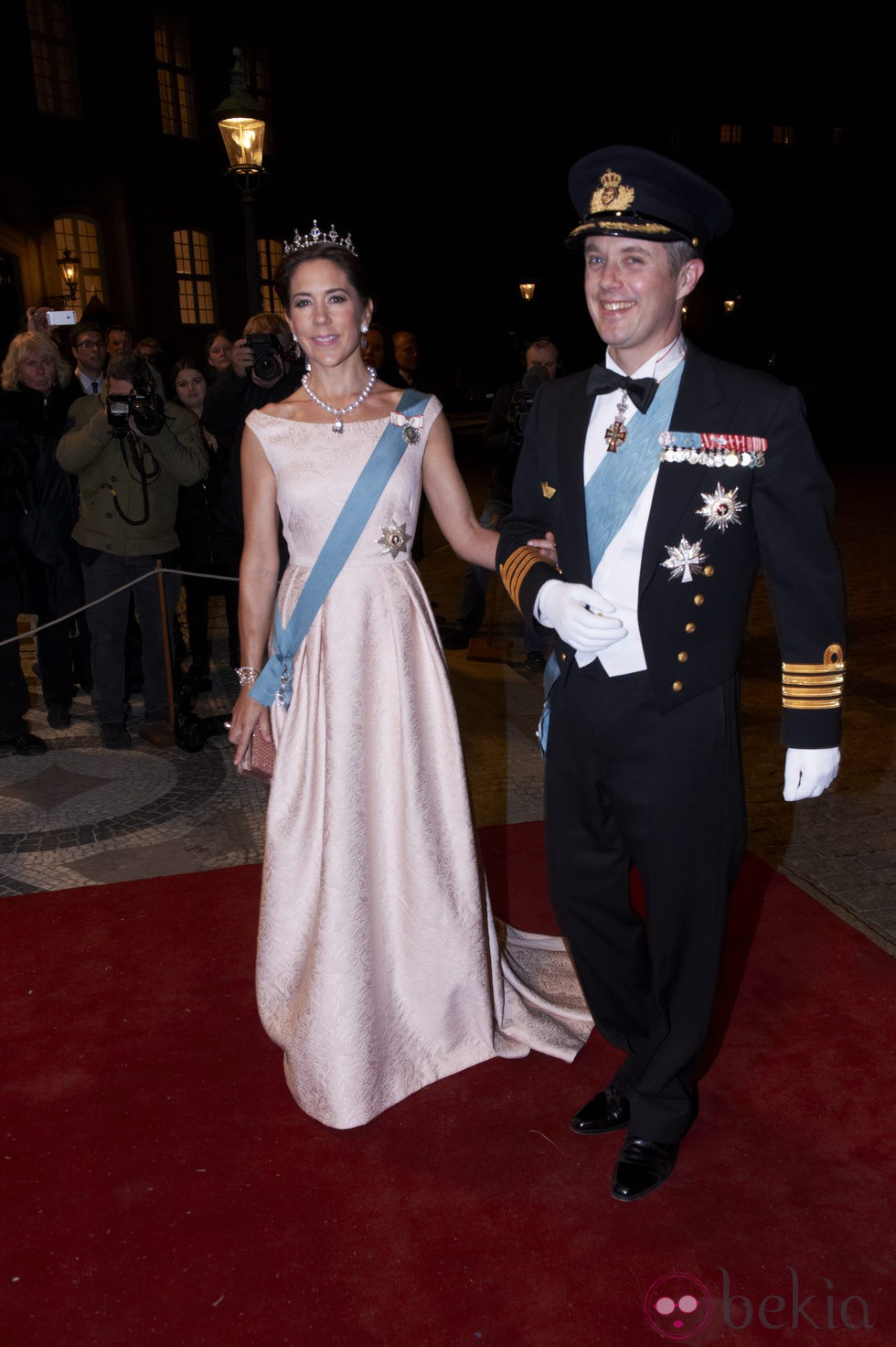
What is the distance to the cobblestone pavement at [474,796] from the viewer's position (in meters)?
4.11

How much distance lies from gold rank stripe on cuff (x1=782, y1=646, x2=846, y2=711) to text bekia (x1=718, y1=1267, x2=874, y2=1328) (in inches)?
46.1

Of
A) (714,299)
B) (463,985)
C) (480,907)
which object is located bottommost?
(463,985)

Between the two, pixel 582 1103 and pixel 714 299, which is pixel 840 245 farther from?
pixel 582 1103

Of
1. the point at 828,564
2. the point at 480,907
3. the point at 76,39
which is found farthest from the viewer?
the point at 76,39

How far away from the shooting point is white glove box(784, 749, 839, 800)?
2.31 m

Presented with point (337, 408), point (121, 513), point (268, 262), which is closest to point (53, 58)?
point (268, 262)

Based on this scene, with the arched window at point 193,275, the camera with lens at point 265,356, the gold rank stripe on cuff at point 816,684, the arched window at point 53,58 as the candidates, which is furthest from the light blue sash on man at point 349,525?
the arched window at point 193,275

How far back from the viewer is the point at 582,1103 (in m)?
2.81

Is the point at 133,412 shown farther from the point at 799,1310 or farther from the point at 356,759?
the point at 799,1310

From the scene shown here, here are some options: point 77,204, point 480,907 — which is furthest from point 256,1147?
point 77,204

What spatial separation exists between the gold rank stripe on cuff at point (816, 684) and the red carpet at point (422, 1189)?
111 centimetres

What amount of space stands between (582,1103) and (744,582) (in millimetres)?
1417

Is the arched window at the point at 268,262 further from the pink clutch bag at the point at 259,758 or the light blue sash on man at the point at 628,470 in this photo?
the light blue sash on man at the point at 628,470

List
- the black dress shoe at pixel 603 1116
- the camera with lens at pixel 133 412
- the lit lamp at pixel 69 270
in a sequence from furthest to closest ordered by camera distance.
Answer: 1. the lit lamp at pixel 69 270
2. the camera with lens at pixel 133 412
3. the black dress shoe at pixel 603 1116
